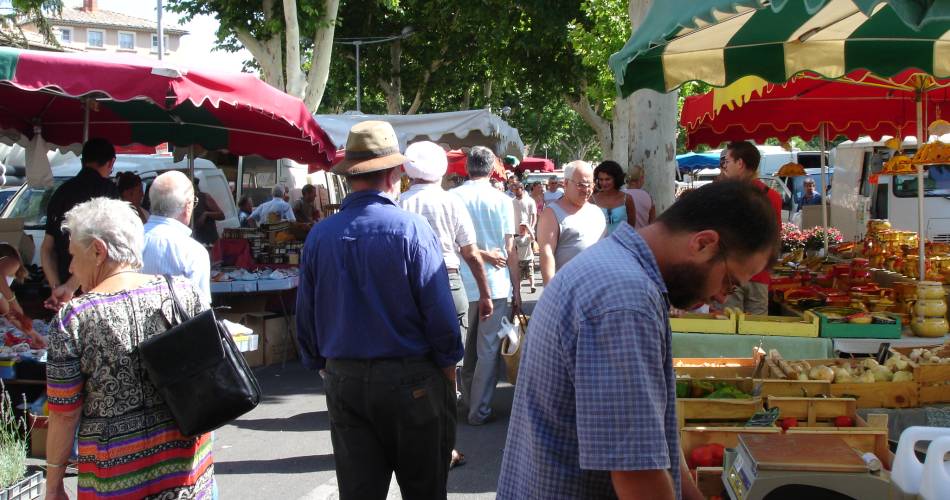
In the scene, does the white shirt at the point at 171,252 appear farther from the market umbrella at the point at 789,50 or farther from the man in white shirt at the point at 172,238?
the market umbrella at the point at 789,50

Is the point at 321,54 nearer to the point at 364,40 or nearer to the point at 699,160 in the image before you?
the point at 364,40

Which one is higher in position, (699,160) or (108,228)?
(699,160)

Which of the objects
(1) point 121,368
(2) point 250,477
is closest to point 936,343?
(2) point 250,477

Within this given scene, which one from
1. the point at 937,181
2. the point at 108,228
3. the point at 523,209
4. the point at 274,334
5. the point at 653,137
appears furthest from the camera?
the point at 523,209

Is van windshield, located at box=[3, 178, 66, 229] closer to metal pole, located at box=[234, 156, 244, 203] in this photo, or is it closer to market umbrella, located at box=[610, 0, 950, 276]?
metal pole, located at box=[234, 156, 244, 203]

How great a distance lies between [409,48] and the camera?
30188 mm

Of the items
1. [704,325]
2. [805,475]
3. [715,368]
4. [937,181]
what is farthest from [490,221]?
[937,181]

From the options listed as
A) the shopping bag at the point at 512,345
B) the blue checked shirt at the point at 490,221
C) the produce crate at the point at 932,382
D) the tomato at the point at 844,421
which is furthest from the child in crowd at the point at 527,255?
the tomato at the point at 844,421

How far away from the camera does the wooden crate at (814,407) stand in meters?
4.01

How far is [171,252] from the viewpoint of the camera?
411 centimetres

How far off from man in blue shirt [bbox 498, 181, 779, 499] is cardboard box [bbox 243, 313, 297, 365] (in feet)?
23.2

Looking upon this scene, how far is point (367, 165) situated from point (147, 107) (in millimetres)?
6372

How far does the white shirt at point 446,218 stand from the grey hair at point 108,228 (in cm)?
239

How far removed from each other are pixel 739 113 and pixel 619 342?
27.2 feet
